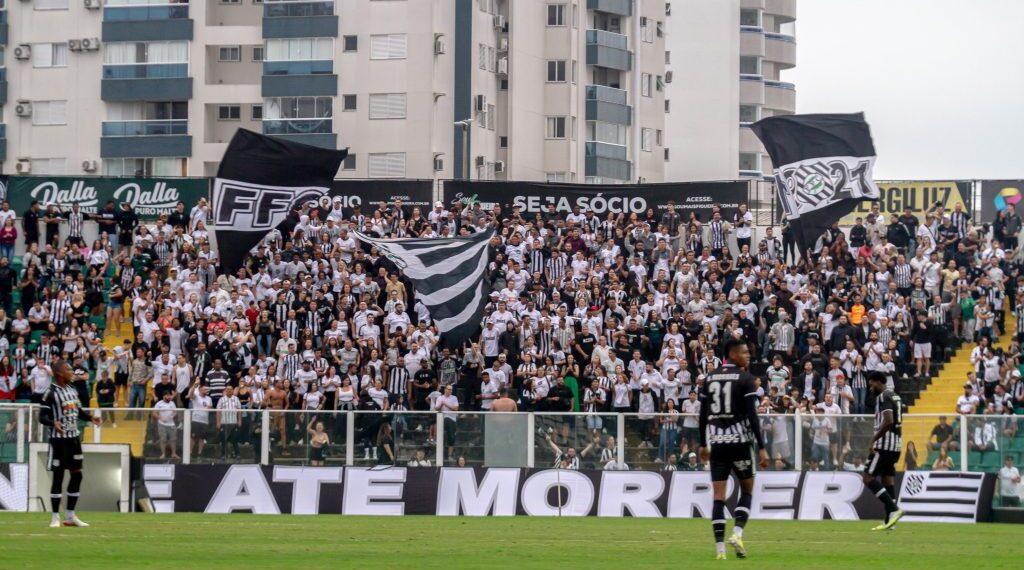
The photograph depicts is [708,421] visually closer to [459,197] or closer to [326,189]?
[326,189]

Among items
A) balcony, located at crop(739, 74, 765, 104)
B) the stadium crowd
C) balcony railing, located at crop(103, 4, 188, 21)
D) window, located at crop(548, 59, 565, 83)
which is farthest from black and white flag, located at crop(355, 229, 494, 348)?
balcony, located at crop(739, 74, 765, 104)

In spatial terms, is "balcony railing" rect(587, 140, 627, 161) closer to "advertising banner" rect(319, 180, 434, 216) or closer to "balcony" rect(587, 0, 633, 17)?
"balcony" rect(587, 0, 633, 17)

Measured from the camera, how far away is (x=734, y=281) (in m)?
40.2

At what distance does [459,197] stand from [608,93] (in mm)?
41667

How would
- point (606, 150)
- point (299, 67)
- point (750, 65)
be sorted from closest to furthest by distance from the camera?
point (299, 67) < point (606, 150) < point (750, 65)

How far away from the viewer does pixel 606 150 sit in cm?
8806

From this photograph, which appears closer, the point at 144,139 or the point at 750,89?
the point at 144,139

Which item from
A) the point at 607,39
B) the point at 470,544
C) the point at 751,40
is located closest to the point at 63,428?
the point at 470,544

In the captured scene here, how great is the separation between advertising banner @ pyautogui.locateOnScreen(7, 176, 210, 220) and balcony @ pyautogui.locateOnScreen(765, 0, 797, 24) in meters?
82.6

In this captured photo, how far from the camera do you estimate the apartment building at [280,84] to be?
75.2 m

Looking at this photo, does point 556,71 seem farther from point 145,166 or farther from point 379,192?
point 379,192

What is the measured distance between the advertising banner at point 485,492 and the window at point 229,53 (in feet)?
162

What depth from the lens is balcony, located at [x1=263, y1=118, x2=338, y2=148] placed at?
250ft

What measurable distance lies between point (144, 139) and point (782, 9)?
6227 cm
